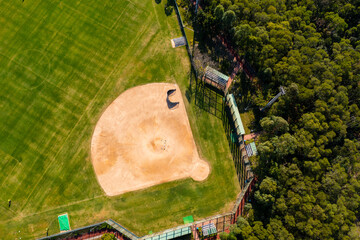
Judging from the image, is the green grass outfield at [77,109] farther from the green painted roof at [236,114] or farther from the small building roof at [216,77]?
the small building roof at [216,77]

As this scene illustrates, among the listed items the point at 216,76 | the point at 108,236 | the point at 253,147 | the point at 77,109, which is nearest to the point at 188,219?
the point at 108,236

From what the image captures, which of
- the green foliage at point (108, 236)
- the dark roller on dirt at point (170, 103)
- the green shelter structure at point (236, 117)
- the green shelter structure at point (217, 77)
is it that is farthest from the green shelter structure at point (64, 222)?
the green shelter structure at point (217, 77)

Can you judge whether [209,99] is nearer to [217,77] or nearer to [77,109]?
[217,77]

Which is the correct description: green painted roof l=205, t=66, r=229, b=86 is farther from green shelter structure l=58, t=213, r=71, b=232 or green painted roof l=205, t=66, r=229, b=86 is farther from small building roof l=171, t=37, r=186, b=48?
green shelter structure l=58, t=213, r=71, b=232

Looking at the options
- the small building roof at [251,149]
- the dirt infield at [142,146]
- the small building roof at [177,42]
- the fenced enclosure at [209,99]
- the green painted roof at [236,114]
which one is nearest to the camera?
the dirt infield at [142,146]

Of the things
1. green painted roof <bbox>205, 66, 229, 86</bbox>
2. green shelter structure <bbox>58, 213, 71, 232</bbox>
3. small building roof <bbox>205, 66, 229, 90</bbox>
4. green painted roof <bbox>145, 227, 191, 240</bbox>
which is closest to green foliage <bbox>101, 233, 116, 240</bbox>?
green painted roof <bbox>145, 227, 191, 240</bbox>

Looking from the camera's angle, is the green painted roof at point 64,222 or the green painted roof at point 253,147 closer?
the green painted roof at point 64,222
